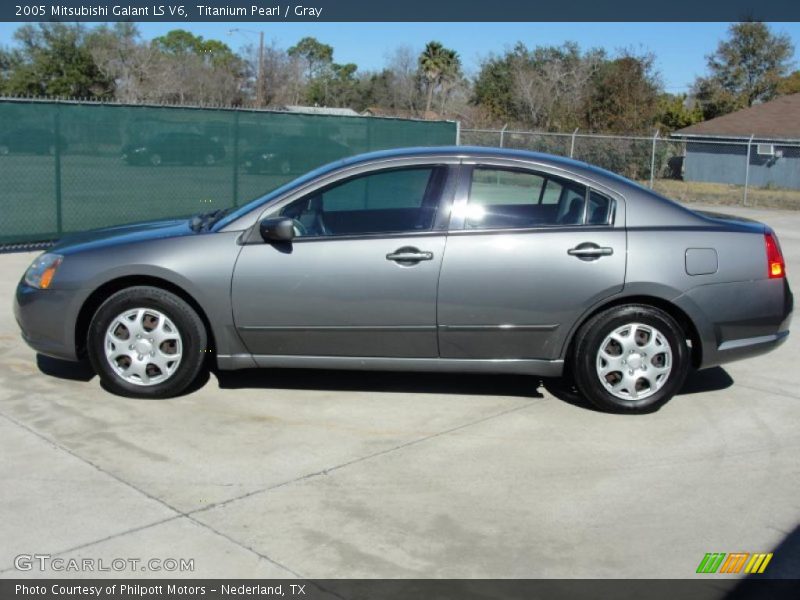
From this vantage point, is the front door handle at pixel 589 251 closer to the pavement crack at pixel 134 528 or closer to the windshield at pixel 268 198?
the windshield at pixel 268 198

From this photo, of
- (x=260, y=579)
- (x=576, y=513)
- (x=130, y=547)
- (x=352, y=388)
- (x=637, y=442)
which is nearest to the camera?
(x=260, y=579)

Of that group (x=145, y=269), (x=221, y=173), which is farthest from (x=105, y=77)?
(x=145, y=269)

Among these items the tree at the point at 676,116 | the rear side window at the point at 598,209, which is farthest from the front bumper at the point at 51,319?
the tree at the point at 676,116

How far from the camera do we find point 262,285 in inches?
224

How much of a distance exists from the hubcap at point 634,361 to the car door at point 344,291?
1087mm

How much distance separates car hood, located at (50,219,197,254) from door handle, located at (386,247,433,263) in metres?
1.30

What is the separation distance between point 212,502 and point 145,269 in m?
1.91

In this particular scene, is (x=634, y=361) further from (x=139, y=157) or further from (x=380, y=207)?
(x=139, y=157)

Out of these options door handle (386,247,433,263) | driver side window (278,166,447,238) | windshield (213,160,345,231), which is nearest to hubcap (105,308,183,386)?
windshield (213,160,345,231)

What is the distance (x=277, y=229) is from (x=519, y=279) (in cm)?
151

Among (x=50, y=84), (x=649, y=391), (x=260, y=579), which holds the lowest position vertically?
(x=260, y=579)

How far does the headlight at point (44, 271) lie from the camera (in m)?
5.92

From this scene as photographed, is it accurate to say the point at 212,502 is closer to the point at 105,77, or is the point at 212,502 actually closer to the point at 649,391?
the point at 649,391

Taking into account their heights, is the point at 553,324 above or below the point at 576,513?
above
